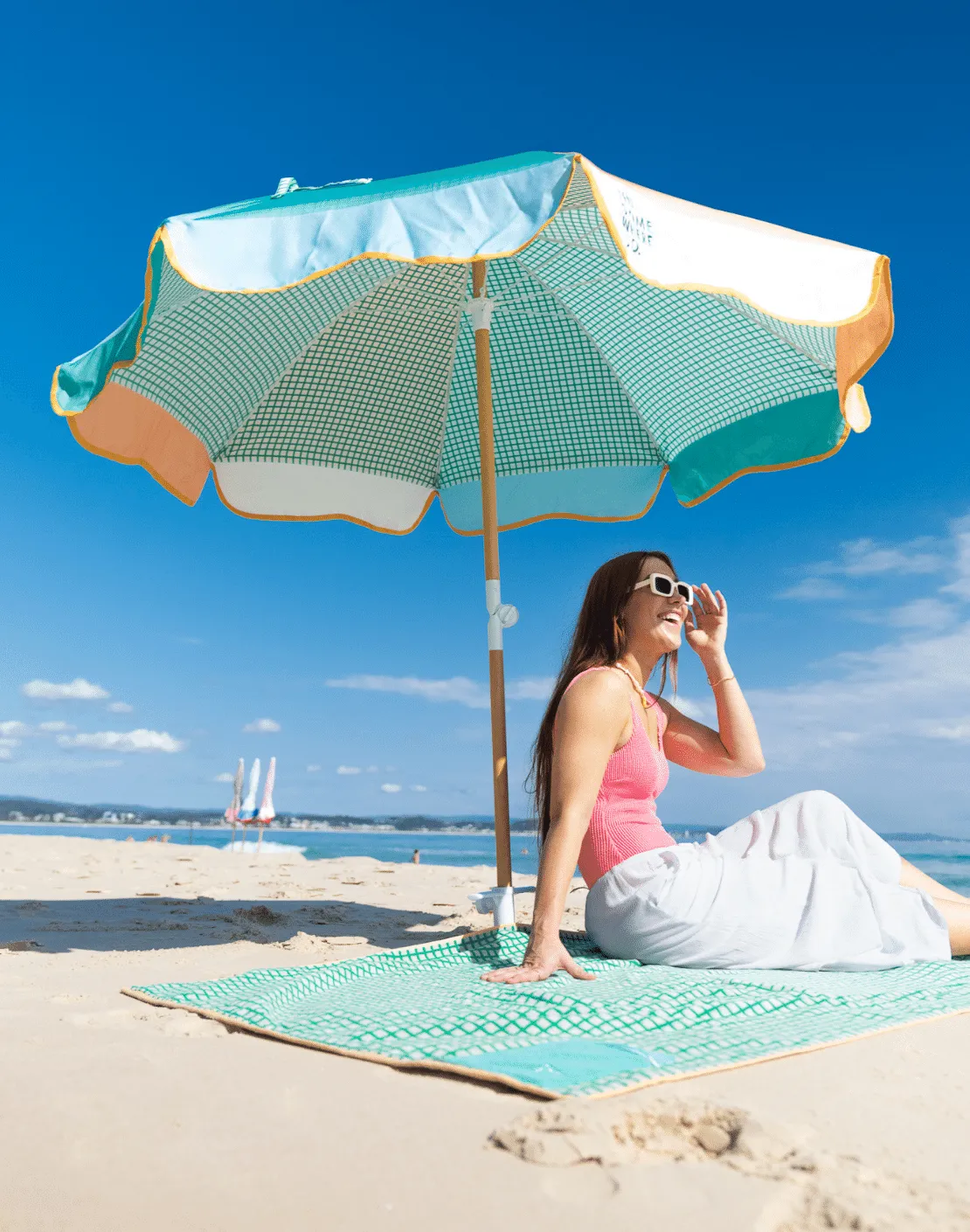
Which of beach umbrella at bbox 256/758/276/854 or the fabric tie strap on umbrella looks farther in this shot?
beach umbrella at bbox 256/758/276/854

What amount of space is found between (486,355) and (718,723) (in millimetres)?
→ 1717

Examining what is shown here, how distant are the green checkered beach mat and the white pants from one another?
72mm

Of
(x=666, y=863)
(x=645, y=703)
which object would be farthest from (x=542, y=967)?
(x=645, y=703)

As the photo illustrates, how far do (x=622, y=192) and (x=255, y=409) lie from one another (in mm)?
2191

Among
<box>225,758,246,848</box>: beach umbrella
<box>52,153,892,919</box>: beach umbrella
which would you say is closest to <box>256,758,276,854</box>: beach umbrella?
<box>225,758,246,848</box>: beach umbrella

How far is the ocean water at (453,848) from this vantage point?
1841 cm

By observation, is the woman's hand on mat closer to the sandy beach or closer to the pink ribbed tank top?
the pink ribbed tank top

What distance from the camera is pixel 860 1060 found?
1877 millimetres

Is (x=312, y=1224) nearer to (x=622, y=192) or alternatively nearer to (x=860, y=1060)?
(x=860, y=1060)

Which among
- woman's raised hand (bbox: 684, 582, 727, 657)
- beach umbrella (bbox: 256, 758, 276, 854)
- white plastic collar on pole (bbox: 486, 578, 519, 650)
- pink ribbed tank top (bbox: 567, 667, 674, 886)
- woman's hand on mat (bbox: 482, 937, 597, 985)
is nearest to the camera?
woman's hand on mat (bbox: 482, 937, 597, 985)

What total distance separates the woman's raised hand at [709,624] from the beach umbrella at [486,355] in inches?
27.7

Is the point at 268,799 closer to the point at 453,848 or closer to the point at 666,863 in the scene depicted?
the point at 666,863

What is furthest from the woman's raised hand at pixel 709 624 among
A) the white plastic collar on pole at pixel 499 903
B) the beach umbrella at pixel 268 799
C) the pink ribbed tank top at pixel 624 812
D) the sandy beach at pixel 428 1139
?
the beach umbrella at pixel 268 799

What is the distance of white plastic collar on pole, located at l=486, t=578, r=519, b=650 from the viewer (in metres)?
3.58
